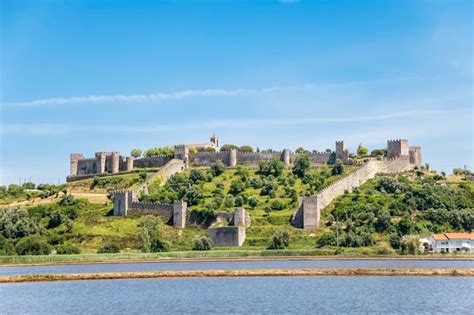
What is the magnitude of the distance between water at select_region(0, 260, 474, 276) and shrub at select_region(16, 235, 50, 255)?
5232mm

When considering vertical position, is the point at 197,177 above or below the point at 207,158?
below

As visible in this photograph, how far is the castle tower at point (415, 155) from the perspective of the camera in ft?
310

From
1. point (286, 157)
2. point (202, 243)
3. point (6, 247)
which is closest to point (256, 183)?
point (286, 157)

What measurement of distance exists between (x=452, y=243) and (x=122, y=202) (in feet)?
110

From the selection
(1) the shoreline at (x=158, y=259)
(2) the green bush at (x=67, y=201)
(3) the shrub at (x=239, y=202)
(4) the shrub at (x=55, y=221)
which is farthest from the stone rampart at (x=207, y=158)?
(1) the shoreline at (x=158, y=259)

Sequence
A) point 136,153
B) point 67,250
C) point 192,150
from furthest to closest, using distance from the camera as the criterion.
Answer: point 136,153 < point 192,150 < point 67,250

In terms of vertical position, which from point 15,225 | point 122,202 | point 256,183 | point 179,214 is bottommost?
point 15,225

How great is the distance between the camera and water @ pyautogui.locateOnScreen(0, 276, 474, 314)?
30.9 meters

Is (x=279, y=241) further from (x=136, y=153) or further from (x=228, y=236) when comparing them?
(x=136, y=153)

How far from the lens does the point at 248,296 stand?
1395 inches

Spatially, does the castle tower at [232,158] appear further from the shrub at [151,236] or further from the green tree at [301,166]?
the shrub at [151,236]

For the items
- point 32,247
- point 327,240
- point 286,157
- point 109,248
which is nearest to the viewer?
point 32,247

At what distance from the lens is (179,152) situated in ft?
328

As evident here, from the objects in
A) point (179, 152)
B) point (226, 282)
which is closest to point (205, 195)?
point (179, 152)
